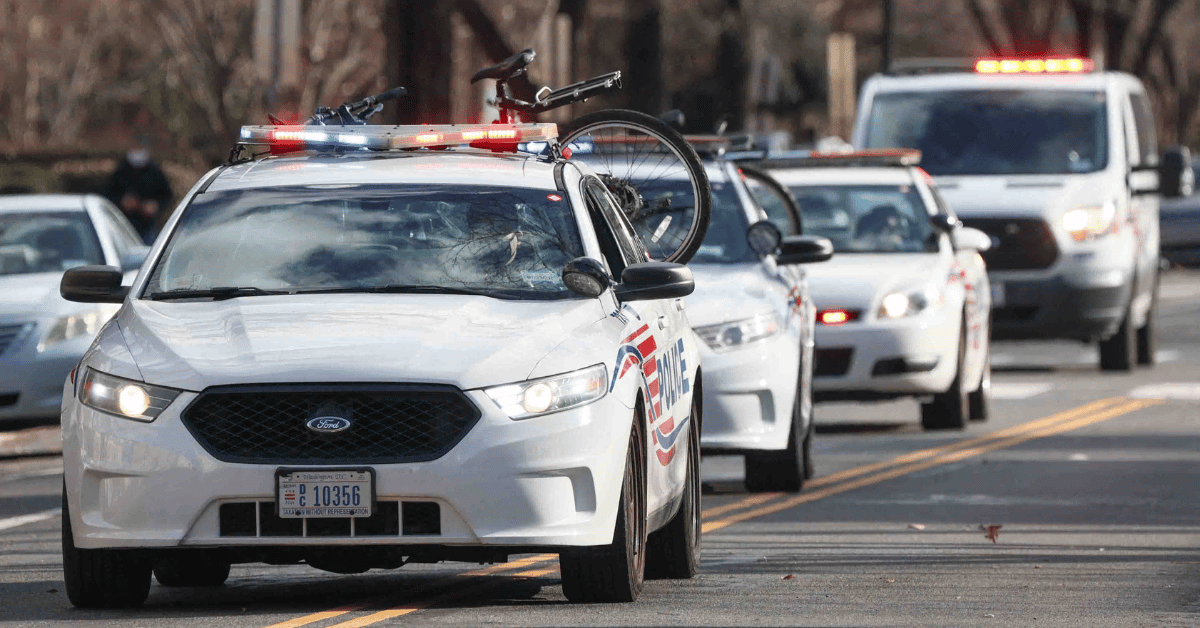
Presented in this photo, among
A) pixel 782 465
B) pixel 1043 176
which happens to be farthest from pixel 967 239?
pixel 782 465

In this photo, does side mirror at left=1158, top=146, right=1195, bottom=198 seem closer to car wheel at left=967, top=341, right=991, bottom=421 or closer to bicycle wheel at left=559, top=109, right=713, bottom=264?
car wheel at left=967, top=341, right=991, bottom=421

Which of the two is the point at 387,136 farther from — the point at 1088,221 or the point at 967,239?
the point at 1088,221

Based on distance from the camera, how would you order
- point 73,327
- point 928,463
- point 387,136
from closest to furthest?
point 387,136 → point 928,463 → point 73,327

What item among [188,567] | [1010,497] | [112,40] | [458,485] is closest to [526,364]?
[458,485]

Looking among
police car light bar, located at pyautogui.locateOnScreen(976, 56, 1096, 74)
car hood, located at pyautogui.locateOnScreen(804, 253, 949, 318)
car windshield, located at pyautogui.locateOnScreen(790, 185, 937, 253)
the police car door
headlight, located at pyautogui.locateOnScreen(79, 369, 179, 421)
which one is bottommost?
car hood, located at pyautogui.locateOnScreen(804, 253, 949, 318)

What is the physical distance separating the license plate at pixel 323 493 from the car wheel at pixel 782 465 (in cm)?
523

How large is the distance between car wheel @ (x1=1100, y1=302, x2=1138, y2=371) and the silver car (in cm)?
885

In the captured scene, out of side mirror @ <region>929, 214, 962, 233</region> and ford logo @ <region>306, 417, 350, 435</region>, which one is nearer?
ford logo @ <region>306, 417, 350, 435</region>

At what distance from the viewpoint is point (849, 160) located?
17.7m

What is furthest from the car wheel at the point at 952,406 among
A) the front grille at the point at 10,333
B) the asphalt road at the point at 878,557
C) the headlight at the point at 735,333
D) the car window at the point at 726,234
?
the front grille at the point at 10,333

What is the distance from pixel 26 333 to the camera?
1539 centimetres

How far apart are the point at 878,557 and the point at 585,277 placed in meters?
2.28

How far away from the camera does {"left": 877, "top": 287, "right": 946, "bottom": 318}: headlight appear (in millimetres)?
16297

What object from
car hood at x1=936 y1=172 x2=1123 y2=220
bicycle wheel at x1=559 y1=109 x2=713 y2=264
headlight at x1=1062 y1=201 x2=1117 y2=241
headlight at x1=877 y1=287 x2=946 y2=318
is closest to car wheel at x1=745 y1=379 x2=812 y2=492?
bicycle wheel at x1=559 y1=109 x2=713 y2=264
